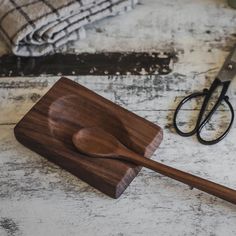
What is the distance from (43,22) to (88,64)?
89 millimetres

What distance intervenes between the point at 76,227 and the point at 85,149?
0.31 feet

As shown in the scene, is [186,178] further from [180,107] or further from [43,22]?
[43,22]

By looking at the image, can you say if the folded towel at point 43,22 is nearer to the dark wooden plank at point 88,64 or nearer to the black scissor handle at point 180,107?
the dark wooden plank at point 88,64

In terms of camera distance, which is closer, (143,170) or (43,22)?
(143,170)

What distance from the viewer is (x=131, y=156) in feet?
2.06

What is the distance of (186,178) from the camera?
0.61 m

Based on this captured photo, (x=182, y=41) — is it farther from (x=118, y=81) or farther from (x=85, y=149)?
(x=85, y=149)

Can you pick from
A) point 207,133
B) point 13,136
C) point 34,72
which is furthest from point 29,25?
point 207,133

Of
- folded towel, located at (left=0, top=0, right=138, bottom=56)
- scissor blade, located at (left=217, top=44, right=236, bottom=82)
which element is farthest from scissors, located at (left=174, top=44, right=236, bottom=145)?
folded towel, located at (left=0, top=0, right=138, bottom=56)

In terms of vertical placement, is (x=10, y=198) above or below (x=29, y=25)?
below

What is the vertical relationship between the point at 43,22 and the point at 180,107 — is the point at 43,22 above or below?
above

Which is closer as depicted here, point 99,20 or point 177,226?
point 177,226

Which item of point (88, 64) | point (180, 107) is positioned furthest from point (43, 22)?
point (180, 107)

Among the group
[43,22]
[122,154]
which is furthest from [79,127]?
[43,22]
